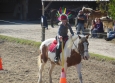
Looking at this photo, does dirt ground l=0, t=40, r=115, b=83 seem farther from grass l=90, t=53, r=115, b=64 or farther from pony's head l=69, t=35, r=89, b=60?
pony's head l=69, t=35, r=89, b=60

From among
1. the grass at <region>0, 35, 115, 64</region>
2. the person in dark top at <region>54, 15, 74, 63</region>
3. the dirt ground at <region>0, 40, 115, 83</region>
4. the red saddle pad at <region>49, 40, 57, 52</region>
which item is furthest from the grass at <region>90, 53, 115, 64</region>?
the person in dark top at <region>54, 15, 74, 63</region>

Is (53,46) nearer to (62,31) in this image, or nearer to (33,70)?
(62,31)

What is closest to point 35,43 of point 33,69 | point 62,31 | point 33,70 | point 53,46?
point 33,69

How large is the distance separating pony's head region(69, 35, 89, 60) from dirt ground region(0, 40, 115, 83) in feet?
4.29

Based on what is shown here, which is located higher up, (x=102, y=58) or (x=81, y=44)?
(x=81, y=44)

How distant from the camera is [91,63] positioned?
1201 cm

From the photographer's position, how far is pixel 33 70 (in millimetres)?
10688

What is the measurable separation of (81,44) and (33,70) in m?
3.04

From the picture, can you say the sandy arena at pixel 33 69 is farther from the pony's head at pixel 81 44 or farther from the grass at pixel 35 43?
the pony's head at pixel 81 44

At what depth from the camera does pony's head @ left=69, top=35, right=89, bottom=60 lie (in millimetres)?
8078

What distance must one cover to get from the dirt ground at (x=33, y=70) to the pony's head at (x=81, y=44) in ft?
4.29

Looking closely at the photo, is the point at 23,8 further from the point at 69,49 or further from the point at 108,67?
the point at 69,49

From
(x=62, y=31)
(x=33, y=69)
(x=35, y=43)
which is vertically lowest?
(x=33, y=69)

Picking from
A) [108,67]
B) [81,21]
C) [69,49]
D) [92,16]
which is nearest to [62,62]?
[69,49]
